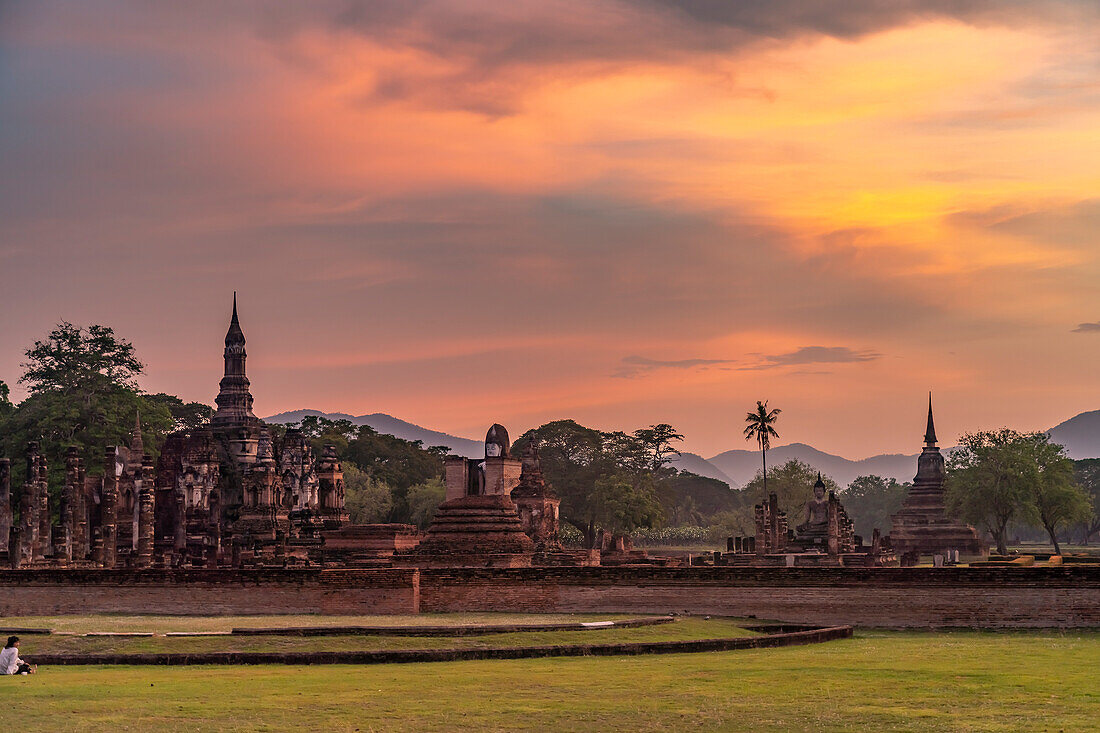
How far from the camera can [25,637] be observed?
30.0m

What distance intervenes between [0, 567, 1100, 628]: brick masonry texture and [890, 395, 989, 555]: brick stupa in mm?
57924

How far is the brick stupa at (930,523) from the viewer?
93875mm

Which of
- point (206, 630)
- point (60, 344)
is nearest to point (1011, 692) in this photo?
point (206, 630)

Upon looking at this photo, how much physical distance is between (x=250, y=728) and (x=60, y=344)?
72044 mm

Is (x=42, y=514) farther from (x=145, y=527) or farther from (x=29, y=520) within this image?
(x=145, y=527)

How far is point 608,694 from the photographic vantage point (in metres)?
22.3

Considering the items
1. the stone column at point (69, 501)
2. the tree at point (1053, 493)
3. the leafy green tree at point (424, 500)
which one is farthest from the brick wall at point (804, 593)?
the leafy green tree at point (424, 500)

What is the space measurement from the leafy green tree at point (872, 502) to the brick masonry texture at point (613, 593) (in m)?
128

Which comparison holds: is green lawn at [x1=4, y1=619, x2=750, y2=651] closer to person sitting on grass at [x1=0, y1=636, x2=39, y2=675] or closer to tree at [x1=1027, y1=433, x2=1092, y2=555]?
person sitting on grass at [x1=0, y1=636, x2=39, y2=675]

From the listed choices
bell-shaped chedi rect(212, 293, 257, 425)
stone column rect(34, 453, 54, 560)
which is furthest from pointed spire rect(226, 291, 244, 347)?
stone column rect(34, 453, 54, 560)

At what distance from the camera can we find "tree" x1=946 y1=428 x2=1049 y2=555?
96.5 meters

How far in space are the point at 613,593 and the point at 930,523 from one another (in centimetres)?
6559

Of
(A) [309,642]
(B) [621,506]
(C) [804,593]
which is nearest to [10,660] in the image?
(A) [309,642]

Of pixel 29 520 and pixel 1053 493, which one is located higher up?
pixel 1053 493
